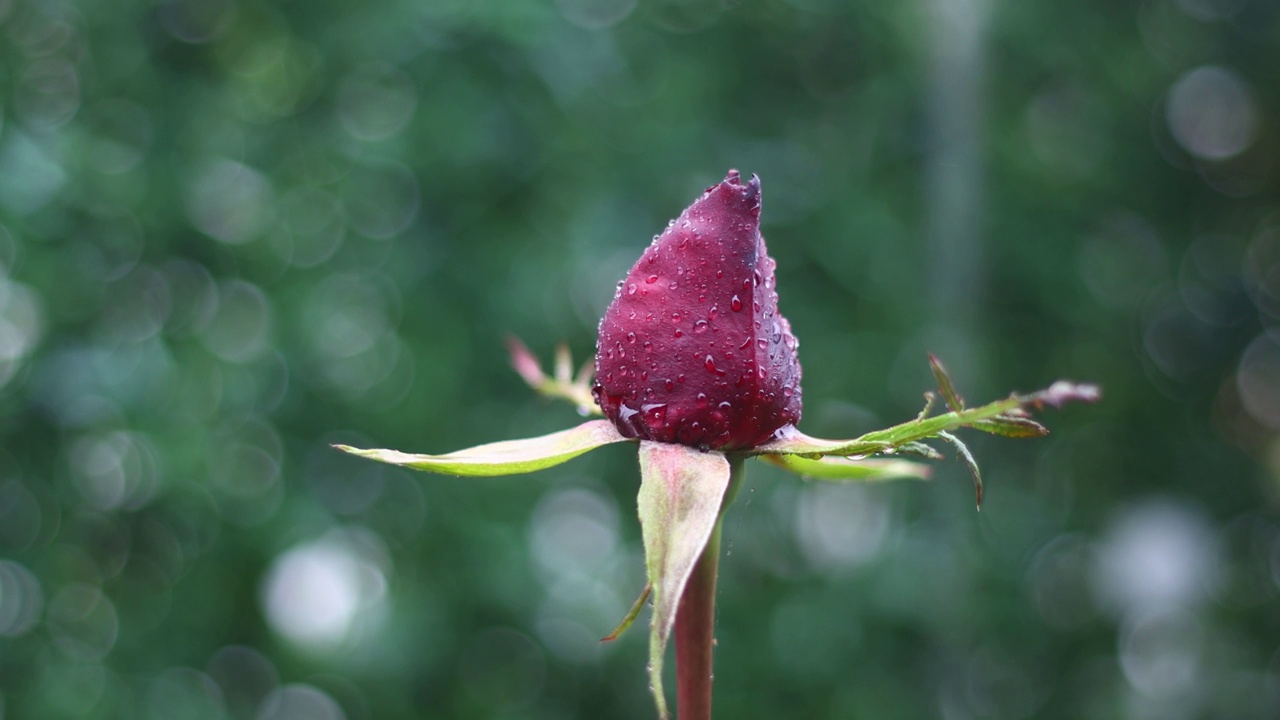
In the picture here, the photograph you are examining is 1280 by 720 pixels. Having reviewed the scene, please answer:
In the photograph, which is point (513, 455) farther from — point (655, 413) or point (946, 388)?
point (946, 388)

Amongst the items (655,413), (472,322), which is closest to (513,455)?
(655,413)

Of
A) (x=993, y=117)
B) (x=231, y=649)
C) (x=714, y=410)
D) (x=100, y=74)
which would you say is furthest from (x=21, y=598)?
(x=993, y=117)

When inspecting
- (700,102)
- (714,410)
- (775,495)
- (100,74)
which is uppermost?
(714,410)

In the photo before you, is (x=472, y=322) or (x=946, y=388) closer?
(x=946, y=388)

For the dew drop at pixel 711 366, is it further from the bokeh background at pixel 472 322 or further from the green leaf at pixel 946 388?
the bokeh background at pixel 472 322

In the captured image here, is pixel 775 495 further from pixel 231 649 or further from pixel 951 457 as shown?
pixel 231 649

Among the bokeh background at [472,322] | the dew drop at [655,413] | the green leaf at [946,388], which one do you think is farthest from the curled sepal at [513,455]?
the bokeh background at [472,322]
